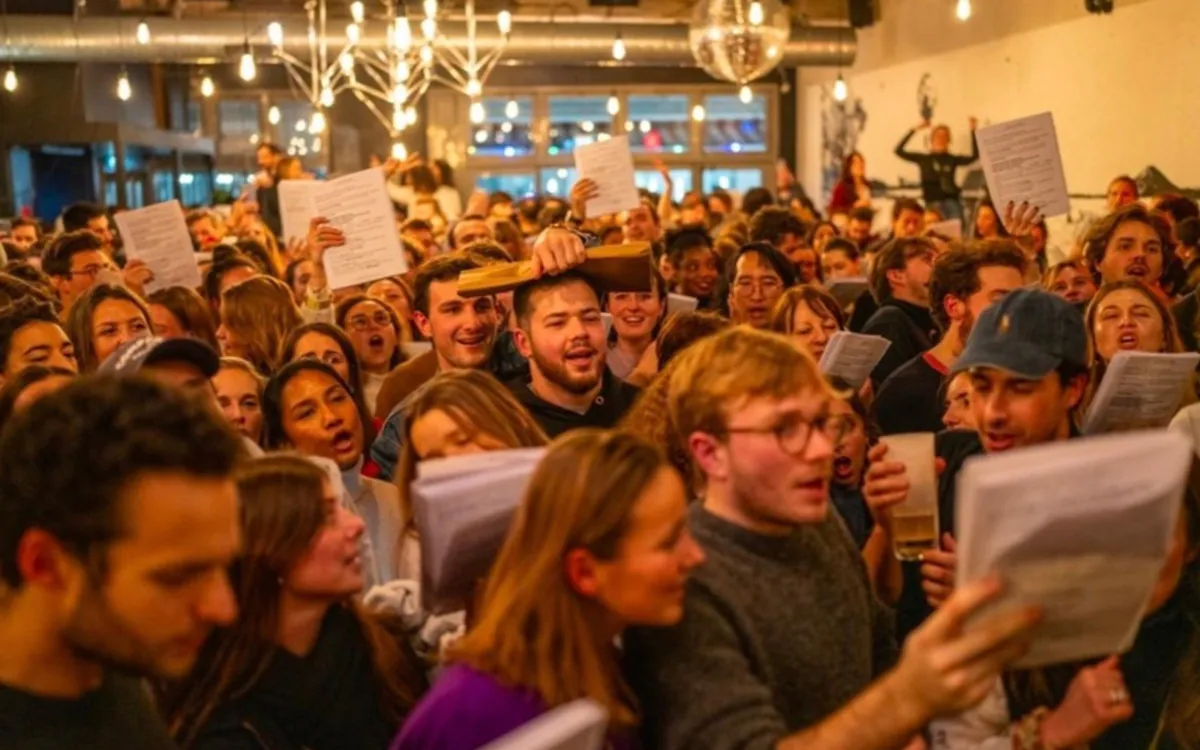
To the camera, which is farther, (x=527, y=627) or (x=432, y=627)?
(x=432, y=627)

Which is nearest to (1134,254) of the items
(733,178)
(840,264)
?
(840,264)

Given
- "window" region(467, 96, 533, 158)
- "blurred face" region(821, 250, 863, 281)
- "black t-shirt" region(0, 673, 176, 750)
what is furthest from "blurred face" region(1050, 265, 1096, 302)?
"window" region(467, 96, 533, 158)

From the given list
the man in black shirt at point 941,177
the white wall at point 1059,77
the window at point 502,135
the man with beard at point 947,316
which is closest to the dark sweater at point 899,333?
the man with beard at point 947,316

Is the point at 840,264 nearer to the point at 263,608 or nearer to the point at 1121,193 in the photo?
the point at 1121,193

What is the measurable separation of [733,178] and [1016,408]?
64.0 ft

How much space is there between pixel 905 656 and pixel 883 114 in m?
15.5

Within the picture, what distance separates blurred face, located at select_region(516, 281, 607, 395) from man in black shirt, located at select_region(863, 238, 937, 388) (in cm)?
205

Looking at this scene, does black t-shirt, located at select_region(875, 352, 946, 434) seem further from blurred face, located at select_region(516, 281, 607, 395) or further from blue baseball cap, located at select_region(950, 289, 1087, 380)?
blue baseball cap, located at select_region(950, 289, 1087, 380)

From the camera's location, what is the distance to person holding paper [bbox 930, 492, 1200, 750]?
2.07 meters

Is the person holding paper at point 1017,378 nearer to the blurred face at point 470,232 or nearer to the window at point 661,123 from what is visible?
the blurred face at point 470,232

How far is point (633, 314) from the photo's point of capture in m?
5.02

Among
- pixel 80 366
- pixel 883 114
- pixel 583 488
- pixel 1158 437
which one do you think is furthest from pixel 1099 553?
pixel 883 114

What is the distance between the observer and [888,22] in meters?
16.5

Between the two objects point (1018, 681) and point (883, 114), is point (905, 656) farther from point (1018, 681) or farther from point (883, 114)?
point (883, 114)
